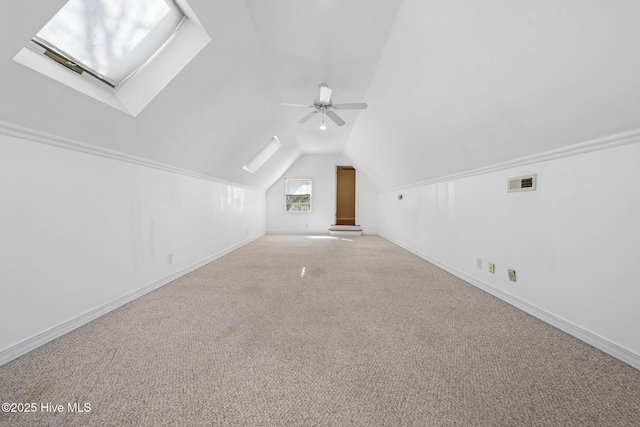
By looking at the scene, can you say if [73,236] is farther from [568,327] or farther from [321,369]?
[568,327]

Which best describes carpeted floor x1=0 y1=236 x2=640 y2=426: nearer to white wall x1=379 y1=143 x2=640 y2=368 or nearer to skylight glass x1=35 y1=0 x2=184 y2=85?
white wall x1=379 y1=143 x2=640 y2=368

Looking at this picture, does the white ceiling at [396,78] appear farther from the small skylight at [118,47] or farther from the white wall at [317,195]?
the white wall at [317,195]

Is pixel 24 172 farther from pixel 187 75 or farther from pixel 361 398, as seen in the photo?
pixel 361 398

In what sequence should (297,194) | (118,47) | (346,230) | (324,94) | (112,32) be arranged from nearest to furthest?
(112,32) → (118,47) → (324,94) → (346,230) → (297,194)

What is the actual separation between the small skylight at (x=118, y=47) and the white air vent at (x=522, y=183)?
313 cm

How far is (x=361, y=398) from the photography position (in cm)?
127

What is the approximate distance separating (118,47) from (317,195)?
7193 millimetres

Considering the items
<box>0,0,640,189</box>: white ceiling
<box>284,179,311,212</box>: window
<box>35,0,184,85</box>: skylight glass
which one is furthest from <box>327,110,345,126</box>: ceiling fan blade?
<box>284,179,311,212</box>: window

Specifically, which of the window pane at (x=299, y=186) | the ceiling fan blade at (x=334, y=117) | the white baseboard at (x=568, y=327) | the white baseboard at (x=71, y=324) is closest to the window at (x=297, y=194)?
the window pane at (x=299, y=186)

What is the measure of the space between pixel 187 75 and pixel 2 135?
130cm

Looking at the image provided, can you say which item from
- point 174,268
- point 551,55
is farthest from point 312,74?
point 174,268

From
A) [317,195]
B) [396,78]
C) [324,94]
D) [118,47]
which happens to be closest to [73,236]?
[118,47]

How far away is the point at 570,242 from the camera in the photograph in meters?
1.97

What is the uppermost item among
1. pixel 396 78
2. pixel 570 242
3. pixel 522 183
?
pixel 396 78
